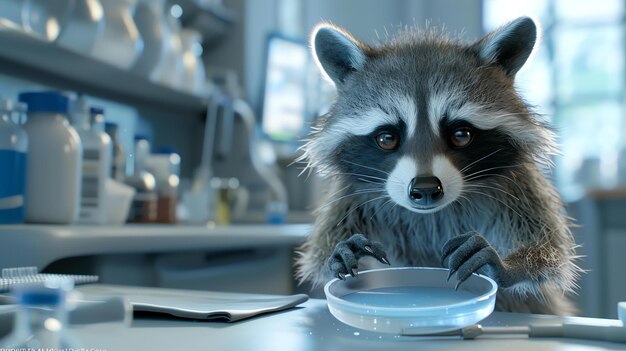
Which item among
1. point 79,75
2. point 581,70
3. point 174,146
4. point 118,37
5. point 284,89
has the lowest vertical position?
point 174,146

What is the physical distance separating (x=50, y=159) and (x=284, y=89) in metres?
2.07

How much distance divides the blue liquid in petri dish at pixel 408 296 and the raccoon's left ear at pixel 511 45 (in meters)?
0.48

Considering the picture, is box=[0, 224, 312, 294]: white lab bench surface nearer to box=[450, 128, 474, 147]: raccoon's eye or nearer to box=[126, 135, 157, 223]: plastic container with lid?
box=[126, 135, 157, 223]: plastic container with lid

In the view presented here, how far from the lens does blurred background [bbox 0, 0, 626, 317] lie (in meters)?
1.41

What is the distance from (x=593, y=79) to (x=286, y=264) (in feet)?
15.1

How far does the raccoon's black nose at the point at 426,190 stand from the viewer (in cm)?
89

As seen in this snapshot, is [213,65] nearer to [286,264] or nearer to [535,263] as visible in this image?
[286,264]

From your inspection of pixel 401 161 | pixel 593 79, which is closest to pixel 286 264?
pixel 401 161

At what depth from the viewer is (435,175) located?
0.91 metres

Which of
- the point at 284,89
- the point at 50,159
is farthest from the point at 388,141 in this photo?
the point at 284,89

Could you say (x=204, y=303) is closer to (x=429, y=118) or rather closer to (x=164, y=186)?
(x=429, y=118)

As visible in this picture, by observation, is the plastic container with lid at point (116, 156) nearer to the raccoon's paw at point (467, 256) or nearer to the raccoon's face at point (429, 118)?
the raccoon's face at point (429, 118)

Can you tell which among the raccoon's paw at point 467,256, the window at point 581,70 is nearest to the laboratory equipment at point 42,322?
the raccoon's paw at point 467,256

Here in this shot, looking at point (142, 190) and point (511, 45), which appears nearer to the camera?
point (511, 45)
